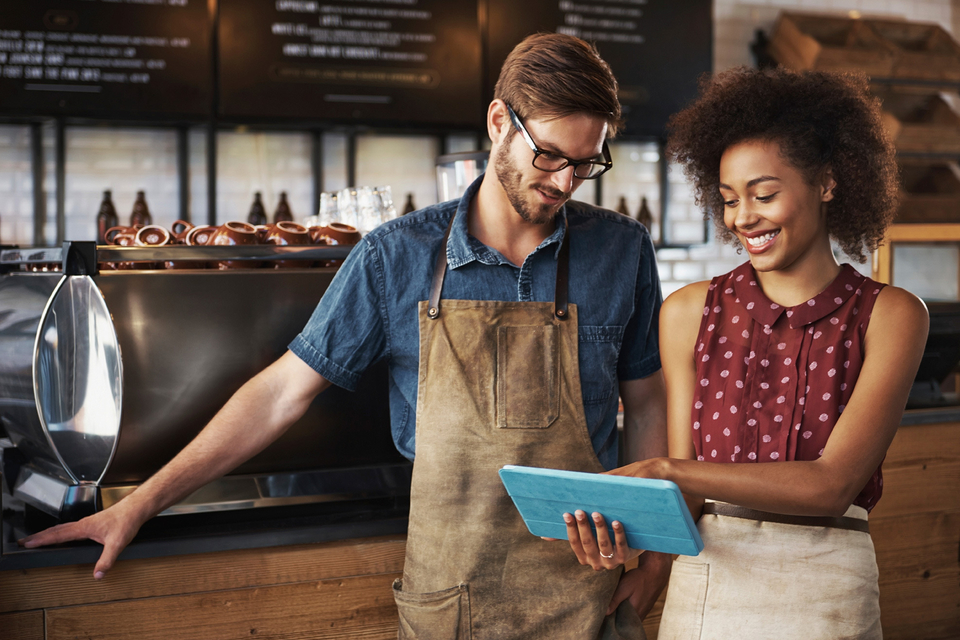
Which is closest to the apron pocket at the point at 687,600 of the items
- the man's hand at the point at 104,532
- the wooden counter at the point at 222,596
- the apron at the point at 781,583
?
the apron at the point at 781,583

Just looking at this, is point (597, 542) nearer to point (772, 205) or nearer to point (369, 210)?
point (772, 205)

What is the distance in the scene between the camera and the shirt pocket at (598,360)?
4.00ft

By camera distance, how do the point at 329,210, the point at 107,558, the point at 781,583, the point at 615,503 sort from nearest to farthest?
1. the point at 615,503
2. the point at 781,583
3. the point at 107,558
4. the point at 329,210

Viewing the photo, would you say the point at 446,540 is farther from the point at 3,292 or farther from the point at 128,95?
the point at 128,95

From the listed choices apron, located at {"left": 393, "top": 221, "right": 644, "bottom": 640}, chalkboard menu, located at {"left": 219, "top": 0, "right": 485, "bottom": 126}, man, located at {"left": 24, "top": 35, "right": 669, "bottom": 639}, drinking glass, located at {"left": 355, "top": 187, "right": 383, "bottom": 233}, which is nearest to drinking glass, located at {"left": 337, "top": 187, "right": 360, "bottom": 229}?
drinking glass, located at {"left": 355, "top": 187, "right": 383, "bottom": 233}

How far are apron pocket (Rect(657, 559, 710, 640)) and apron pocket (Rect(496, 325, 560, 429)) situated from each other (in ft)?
0.85

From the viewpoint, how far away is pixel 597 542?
96 centimetres

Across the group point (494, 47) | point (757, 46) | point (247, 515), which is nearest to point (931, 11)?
point (757, 46)

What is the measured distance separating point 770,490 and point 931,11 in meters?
4.48

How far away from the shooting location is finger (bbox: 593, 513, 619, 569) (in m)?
0.91

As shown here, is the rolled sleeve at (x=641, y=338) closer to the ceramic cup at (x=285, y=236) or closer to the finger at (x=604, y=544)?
the finger at (x=604, y=544)

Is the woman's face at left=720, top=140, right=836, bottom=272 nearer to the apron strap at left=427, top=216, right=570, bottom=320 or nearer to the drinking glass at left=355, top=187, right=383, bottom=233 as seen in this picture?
the apron strap at left=427, top=216, right=570, bottom=320

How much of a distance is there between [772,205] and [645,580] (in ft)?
1.92

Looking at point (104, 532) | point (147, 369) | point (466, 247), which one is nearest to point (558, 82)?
point (466, 247)
